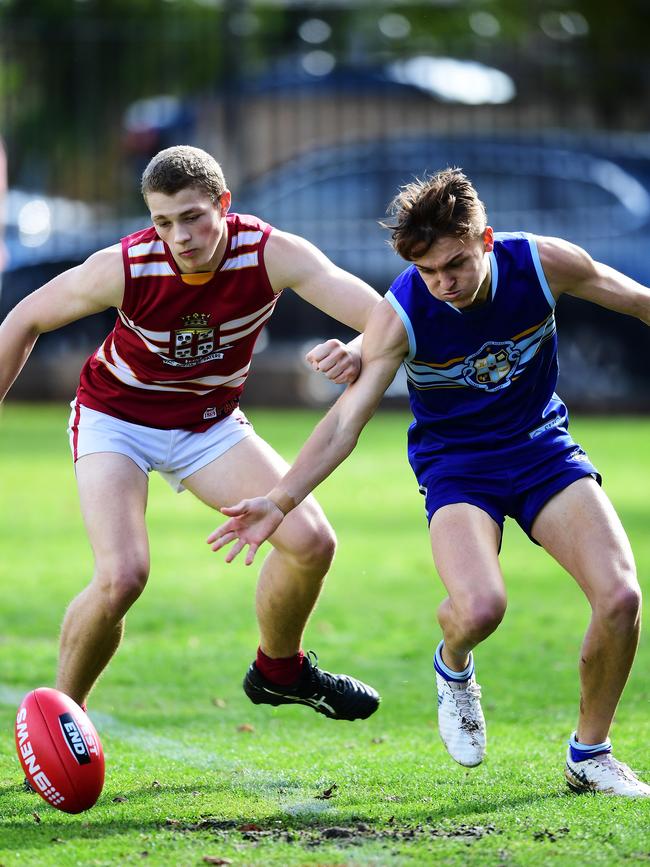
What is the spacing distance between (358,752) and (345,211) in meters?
14.1

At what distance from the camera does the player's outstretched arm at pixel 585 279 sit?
528 cm

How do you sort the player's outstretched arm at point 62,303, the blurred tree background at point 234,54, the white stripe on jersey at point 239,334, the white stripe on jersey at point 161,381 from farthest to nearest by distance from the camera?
1. the blurred tree background at point 234,54
2. the white stripe on jersey at point 161,381
3. the white stripe on jersey at point 239,334
4. the player's outstretched arm at point 62,303

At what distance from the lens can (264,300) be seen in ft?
18.4

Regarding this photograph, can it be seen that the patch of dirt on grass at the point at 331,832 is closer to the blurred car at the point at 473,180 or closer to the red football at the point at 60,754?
the red football at the point at 60,754

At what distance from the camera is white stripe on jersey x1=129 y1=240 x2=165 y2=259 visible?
547cm

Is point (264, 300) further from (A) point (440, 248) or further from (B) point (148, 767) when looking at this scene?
(B) point (148, 767)

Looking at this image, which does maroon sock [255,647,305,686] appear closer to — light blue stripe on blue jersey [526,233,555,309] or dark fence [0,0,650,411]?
light blue stripe on blue jersey [526,233,555,309]

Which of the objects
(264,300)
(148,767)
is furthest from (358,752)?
(264,300)

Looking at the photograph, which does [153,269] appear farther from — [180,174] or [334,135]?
[334,135]

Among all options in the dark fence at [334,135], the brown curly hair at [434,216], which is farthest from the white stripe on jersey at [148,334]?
the dark fence at [334,135]

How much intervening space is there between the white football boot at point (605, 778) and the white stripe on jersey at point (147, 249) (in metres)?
2.42

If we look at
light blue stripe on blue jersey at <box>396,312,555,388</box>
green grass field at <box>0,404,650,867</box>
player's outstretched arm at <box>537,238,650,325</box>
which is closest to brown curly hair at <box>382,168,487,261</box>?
player's outstretched arm at <box>537,238,650,325</box>

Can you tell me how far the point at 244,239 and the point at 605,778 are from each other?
7.89ft

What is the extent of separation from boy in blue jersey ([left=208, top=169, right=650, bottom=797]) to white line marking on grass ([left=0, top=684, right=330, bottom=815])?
639 mm
